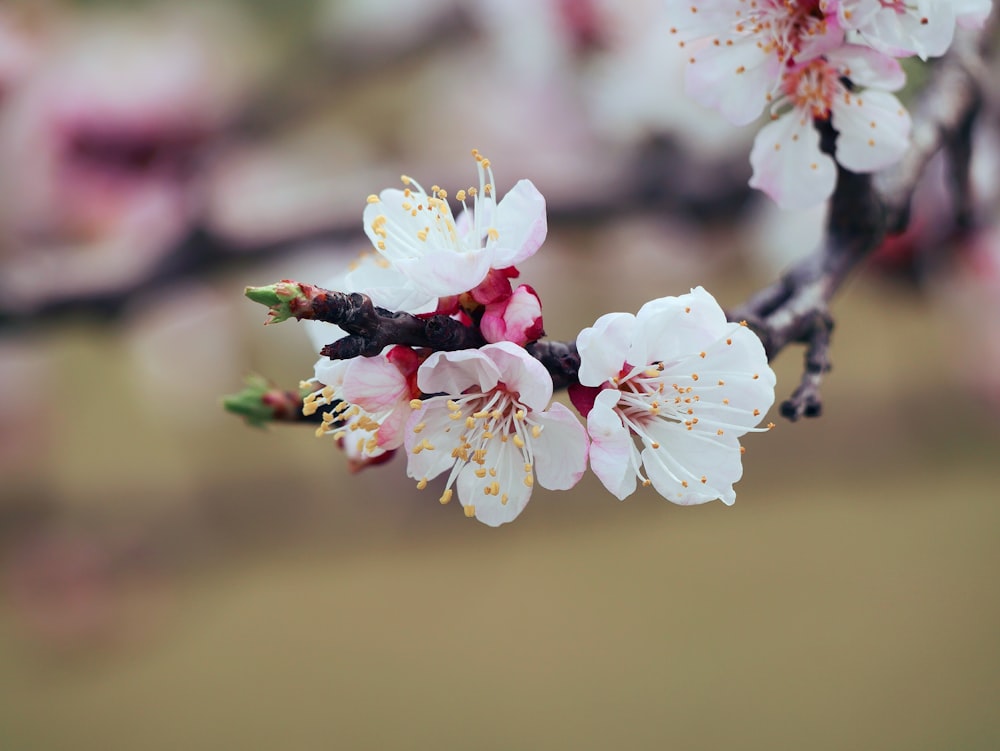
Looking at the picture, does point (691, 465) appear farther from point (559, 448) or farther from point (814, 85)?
point (814, 85)

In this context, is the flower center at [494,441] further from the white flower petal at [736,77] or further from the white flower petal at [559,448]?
the white flower petal at [736,77]

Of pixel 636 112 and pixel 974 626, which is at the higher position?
pixel 636 112

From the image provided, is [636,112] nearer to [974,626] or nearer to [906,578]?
[906,578]

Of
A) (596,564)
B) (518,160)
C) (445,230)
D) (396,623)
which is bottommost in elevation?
(396,623)

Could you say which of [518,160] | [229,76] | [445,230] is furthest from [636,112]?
[445,230]

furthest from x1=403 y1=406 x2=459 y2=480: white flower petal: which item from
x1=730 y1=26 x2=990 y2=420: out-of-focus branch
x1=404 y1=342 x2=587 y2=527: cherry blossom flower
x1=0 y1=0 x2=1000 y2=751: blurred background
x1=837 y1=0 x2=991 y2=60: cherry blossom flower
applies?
x1=0 y1=0 x2=1000 y2=751: blurred background

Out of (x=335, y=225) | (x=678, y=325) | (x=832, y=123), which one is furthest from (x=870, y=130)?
(x=335, y=225)
